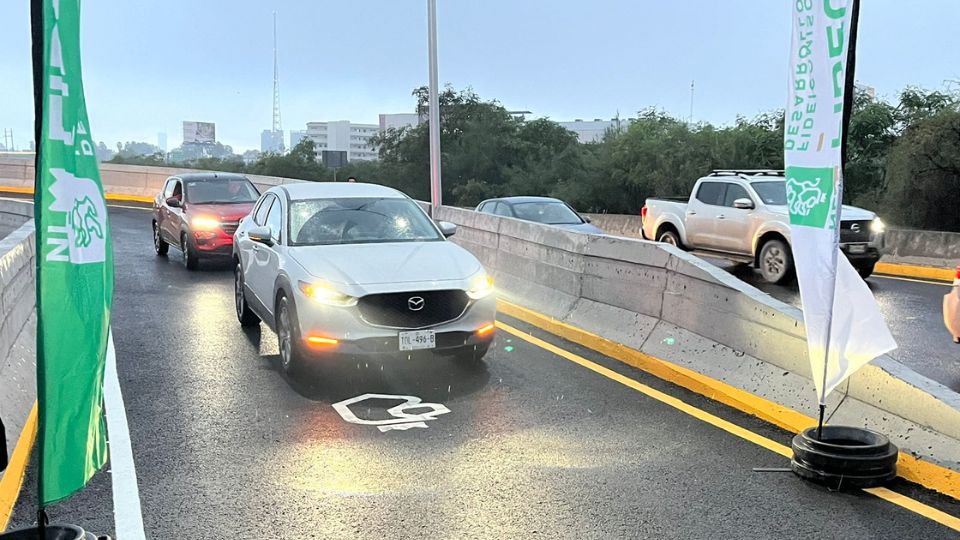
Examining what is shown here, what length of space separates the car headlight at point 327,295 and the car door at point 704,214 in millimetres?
10379

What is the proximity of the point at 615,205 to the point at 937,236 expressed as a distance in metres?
28.6

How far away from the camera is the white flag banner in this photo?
18.0 ft

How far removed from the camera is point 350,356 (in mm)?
7434

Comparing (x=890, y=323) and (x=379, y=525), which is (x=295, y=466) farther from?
(x=890, y=323)

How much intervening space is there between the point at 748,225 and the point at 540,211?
3.87 meters

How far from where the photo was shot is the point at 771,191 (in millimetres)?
15453

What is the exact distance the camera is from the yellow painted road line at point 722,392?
5215 millimetres

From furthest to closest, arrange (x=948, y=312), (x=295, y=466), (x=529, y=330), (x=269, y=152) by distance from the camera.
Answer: (x=269, y=152)
(x=529, y=330)
(x=948, y=312)
(x=295, y=466)

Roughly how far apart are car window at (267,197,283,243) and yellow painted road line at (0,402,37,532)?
300 cm

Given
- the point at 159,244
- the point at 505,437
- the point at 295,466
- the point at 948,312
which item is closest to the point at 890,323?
the point at 948,312

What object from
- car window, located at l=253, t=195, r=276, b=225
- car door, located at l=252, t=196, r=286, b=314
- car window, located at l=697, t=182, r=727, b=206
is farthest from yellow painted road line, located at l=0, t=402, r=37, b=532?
car window, located at l=697, t=182, r=727, b=206

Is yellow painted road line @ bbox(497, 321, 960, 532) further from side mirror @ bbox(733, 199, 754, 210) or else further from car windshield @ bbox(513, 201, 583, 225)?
side mirror @ bbox(733, 199, 754, 210)

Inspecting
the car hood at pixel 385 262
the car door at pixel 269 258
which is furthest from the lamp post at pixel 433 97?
the car hood at pixel 385 262

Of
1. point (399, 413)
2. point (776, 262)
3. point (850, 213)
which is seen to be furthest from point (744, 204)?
point (399, 413)
